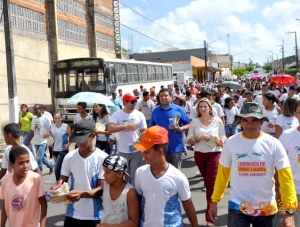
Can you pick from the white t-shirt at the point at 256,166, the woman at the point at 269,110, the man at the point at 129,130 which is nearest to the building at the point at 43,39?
the man at the point at 129,130

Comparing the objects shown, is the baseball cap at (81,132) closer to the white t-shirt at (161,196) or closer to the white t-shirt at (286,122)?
the white t-shirt at (161,196)

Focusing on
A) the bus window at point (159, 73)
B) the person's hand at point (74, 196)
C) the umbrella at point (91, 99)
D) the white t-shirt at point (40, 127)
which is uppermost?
the bus window at point (159, 73)

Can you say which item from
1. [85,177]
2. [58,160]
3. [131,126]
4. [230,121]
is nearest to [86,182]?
[85,177]

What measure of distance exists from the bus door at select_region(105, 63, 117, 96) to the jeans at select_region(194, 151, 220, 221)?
11.7 m

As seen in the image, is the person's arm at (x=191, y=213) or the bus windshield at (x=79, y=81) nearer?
the person's arm at (x=191, y=213)

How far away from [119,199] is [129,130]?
10.9ft

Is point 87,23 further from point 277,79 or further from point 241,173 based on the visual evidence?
point 241,173

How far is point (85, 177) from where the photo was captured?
3689mm

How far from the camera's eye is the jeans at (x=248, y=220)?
11.2 ft

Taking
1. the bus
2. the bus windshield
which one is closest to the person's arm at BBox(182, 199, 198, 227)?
the bus

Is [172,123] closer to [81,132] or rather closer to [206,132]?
[206,132]

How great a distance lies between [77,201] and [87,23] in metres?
26.9

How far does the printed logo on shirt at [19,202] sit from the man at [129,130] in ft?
8.82

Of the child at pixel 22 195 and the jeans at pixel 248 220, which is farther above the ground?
the child at pixel 22 195
